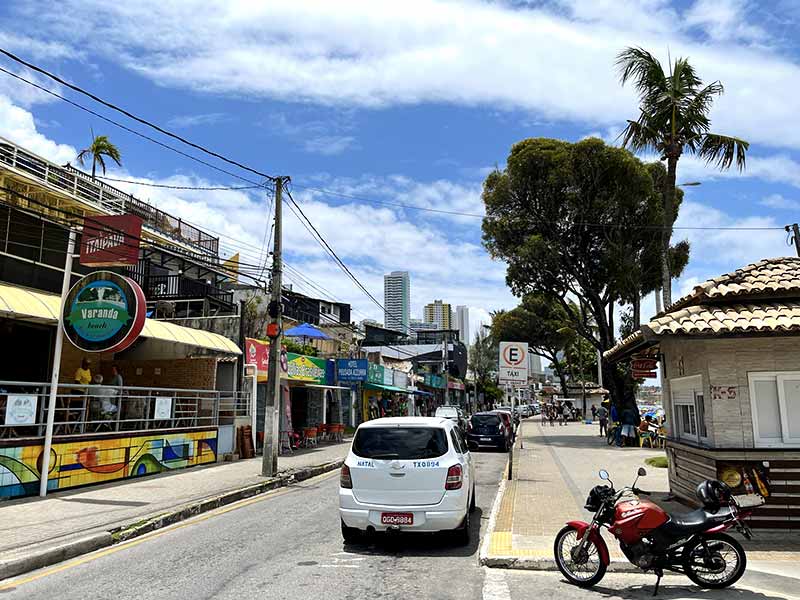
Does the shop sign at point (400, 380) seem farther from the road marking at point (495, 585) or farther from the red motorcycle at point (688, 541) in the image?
the red motorcycle at point (688, 541)

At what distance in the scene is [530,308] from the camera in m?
60.2

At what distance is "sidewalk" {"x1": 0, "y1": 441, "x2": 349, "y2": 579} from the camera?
8.60 m

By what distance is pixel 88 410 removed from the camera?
1491 centimetres

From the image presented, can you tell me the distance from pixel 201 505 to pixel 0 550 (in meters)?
4.00

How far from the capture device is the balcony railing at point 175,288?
2484 cm

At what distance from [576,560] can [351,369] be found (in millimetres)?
24562

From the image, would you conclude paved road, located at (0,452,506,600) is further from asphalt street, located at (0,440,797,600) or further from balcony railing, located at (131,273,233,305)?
balcony railing, located at (131,273,233,305)

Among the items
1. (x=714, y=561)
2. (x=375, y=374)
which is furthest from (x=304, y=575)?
(x=375, y=374)

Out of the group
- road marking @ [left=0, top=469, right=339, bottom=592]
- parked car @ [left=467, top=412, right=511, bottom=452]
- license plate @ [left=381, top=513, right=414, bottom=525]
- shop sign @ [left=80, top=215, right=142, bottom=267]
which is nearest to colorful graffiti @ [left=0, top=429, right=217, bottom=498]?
road marking @ [left=0, top=469, right=339, bottom=592]

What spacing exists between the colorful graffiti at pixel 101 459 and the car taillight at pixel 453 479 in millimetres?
8456

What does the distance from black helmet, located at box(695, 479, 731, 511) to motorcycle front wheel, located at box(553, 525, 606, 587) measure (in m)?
1.22

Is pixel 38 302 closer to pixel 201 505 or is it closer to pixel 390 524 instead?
pixel 201 505

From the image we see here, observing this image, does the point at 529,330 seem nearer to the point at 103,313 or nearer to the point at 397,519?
the point at 103,313

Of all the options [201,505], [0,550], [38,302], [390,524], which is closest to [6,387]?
[38,302]
